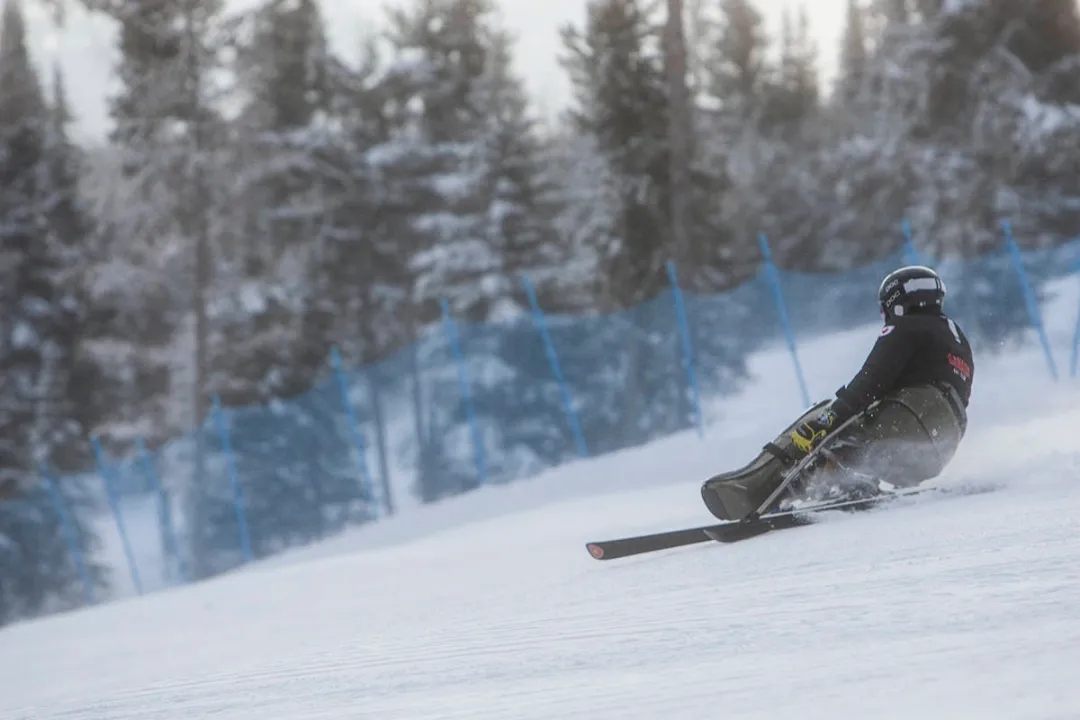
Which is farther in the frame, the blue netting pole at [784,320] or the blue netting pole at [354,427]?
the blue netting pole at [354,427]

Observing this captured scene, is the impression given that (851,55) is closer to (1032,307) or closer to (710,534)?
(1032,307)

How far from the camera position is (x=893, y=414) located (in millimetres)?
5410

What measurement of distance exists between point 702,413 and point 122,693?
8.95 meters

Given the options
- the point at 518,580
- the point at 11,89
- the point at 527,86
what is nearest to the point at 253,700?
the point at 518,580

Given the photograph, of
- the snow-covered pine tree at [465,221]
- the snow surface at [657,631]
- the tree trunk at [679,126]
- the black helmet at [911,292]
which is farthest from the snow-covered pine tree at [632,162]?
the black helmet at [911,292]

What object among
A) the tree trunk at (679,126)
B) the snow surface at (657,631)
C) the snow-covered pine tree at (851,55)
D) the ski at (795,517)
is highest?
the snow-covered pine tree at (851,55)

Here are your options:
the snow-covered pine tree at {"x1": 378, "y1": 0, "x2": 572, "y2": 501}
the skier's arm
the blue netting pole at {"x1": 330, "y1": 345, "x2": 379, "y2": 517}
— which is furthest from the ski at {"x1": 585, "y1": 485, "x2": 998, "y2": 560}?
the blue netting pole at {"x1": 330, "y1": 345, "x2": 379, "y2": 517}

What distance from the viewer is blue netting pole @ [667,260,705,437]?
12.3 m

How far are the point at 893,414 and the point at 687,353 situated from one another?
706cm

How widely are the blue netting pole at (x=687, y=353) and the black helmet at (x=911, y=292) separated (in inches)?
262

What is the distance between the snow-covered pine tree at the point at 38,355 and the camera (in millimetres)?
19859

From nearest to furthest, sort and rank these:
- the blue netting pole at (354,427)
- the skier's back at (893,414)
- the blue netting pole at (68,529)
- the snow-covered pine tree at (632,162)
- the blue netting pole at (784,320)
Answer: the skier's back at (893,414)
the blue netting pole at (784,320)
the blue netting pole at (354,427)
the blue netting pole at (68,529)
the snow-covered pine tree at (632,162)

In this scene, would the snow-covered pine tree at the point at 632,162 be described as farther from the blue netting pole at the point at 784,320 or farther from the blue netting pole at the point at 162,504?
the blue netting pole at the point at 162,504

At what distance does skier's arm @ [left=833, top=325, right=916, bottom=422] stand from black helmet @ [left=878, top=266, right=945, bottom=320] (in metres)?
0.13
